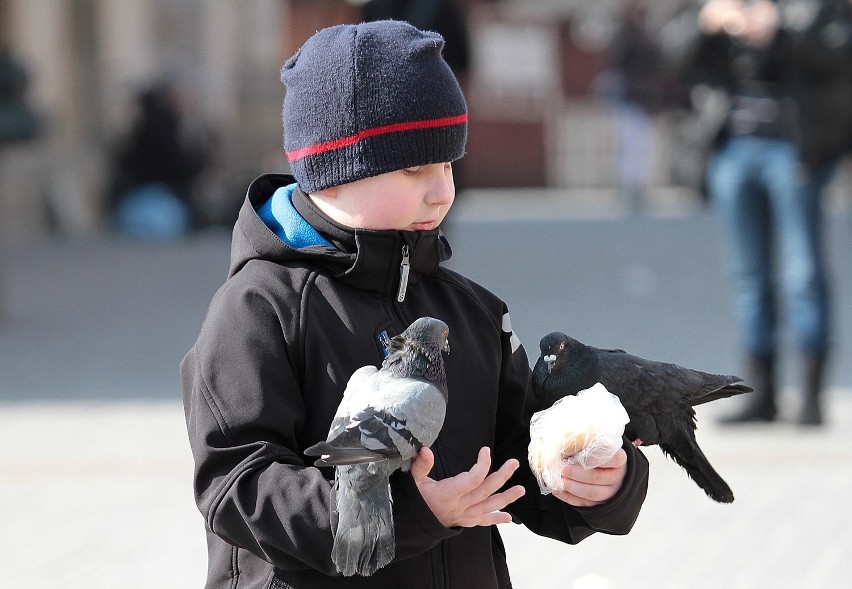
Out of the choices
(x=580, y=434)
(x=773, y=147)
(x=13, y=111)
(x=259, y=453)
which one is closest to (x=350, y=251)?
(x=259, y=453)

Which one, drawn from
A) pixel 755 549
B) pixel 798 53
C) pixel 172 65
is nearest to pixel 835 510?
pixel 755 549

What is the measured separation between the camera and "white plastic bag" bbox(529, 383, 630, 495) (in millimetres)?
2025

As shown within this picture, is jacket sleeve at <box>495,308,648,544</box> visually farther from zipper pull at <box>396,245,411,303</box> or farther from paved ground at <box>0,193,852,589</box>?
paved ground at <box>0,193,852,589</box>

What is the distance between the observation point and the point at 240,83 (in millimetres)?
17688

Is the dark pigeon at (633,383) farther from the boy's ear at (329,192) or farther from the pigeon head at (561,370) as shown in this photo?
the boy's ear at (329,192)

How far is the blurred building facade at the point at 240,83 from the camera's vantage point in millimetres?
14398

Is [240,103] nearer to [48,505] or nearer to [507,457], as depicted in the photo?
[48,505]

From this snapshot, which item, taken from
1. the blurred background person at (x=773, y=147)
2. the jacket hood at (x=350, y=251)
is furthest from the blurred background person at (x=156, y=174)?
the jacket hood at (x=350, y=251)

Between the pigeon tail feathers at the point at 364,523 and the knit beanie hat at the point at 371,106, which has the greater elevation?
the knit beanie hat at the point at 371,106

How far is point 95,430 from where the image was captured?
20.3ft

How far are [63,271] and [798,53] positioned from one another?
748cm

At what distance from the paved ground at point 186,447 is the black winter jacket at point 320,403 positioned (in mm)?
2139

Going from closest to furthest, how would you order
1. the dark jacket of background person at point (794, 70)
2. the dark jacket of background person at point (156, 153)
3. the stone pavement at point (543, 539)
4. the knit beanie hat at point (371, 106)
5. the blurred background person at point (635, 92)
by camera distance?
the knit beanie hat at point (371, 106) → the stone pavement at point (543, 539) → the dark jacket of background person at point (794, 70) → the dark jacket of background person at point (156, 153) → the blurred background person at point (635, 92)

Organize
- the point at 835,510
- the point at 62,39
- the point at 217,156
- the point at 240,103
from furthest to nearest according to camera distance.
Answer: the point at 240,103
the point at 217,156
the point at 62,39
the point at 835,510
